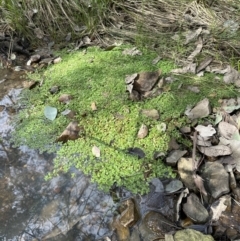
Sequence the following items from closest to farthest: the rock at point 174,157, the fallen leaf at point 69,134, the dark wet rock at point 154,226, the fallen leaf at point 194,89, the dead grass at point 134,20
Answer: the dark wet rock at point 154,226
the rock at point 174,157
the fallen leaf at point 69,134
the fallen leaf at point 194,89
the dead grass at point 134,20

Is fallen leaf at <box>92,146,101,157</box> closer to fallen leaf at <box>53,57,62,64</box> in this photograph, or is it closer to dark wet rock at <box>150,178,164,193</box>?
dark wet rock at <box>150,178,164,193</box>

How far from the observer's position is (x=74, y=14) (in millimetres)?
3092

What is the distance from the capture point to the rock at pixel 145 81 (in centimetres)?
233

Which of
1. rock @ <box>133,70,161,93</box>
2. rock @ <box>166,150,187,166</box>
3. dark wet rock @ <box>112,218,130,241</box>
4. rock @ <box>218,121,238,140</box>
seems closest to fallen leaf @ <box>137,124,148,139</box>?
rock @ <box>166,150,187,166</box>

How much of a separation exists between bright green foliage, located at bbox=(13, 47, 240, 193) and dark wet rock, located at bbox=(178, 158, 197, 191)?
0.07 meters

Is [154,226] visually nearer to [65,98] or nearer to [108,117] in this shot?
[108,117]

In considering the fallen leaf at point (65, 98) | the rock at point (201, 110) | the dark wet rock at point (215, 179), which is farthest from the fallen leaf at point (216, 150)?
the fallen leaf at point (65, 98)

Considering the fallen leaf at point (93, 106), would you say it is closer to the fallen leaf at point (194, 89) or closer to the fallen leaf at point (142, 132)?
the fallen leaf at point (142, 132)

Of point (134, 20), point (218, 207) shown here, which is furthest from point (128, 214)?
point (134, 20)

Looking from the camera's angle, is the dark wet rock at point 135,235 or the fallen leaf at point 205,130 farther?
the fallen leaf at point 205,130

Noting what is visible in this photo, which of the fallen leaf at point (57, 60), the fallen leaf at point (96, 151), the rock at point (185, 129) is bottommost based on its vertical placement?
the rock at point (185, 129)

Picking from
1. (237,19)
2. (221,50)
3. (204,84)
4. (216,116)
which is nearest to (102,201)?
(216,116)

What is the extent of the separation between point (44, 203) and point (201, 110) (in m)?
1.11

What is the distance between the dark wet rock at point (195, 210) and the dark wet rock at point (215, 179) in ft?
0.33
